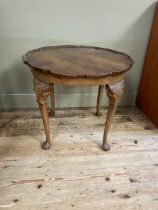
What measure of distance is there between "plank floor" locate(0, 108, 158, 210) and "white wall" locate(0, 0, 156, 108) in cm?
36

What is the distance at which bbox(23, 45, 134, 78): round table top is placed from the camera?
110cm

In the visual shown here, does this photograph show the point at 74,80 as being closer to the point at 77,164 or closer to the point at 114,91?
the point at 114,91

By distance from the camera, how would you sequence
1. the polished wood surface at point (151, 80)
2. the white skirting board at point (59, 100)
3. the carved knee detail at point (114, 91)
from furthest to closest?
the white skirting board at point (59, 100) < the polished wood surface at point (151, 80) < the carved knee detail at point (114, 91)

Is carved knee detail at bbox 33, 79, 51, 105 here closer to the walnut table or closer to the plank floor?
the walnut table

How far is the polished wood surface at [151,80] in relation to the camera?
5.62 feet

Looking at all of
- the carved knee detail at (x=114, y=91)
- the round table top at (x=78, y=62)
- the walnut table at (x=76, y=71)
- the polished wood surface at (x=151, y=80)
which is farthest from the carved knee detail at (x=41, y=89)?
the polished wood surface at (x=151, y=80)

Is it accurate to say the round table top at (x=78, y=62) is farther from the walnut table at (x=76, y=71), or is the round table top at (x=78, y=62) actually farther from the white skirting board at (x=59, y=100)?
the white skirting board at (x=59, y=100)

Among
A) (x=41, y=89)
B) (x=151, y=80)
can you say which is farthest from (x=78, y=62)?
(x=151, y=80)

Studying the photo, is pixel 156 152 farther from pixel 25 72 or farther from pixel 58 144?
pixel 25 72

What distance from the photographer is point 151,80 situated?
5.86ft

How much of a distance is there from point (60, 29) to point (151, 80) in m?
0.92

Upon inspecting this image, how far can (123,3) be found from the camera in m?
1.62

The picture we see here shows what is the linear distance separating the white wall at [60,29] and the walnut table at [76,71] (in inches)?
11.5

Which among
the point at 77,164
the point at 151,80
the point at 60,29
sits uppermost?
the point at 60,29
